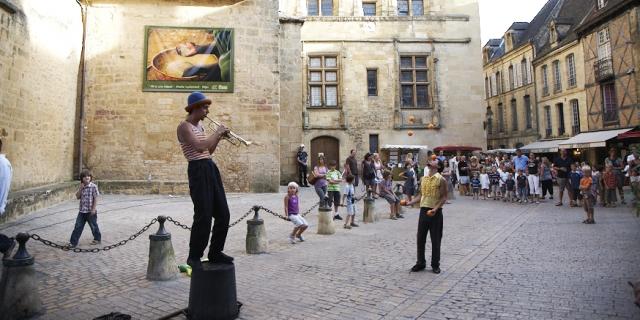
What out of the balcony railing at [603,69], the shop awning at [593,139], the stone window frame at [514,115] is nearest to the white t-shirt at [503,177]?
the shop awning at [593,139]

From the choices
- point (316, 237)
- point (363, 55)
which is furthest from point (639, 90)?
point (316, 237)

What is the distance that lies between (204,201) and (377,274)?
262 centimetres

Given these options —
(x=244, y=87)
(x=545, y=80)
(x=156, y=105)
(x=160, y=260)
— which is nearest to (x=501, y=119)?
(x=545, y=80)

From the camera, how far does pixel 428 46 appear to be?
21688 millimetres

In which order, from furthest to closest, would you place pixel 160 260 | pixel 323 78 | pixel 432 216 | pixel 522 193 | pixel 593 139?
pixel 323 78
pixel 593 139
pixel 522 193
pixel 432 216
pixel 160 260

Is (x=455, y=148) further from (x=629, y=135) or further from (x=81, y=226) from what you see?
Result: (x=81, y=226)

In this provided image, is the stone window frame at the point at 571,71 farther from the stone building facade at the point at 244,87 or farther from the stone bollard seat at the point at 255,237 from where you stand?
the stone bollard seat at the point at 255,237

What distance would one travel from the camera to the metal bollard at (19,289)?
3512 millimetres

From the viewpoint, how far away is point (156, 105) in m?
13.4

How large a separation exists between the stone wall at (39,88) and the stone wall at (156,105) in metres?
0.71

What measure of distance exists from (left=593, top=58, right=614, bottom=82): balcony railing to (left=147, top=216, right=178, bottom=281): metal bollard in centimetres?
2531

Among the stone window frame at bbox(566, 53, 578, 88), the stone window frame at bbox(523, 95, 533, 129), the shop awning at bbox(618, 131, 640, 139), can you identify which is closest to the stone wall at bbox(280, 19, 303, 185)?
the shop awning at bbox(618, 131, 640, 139)

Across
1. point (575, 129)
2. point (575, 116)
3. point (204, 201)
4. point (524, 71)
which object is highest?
point (524, 71)

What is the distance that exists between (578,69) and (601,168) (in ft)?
51.0
